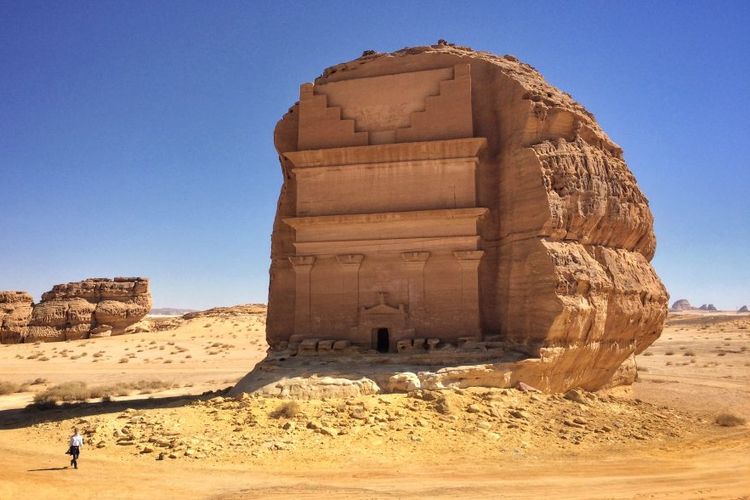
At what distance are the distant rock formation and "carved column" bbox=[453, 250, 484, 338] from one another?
34.2 metres

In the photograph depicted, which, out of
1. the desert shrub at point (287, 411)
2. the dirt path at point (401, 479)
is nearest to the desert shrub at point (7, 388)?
the dirt path at point (401, 479)

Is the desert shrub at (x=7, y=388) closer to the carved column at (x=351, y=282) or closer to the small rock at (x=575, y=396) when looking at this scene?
the carved column at (x=351, y=282)

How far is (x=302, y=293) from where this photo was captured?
52.3 feet

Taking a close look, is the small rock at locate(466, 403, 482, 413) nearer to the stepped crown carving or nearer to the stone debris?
the stone debris

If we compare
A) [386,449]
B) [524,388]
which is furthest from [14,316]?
[524,388]

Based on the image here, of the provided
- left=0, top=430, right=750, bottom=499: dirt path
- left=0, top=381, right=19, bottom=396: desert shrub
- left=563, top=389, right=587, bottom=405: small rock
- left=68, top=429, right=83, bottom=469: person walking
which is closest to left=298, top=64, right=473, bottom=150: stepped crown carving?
left=563, top=389, right=587, bottom=405: small rock

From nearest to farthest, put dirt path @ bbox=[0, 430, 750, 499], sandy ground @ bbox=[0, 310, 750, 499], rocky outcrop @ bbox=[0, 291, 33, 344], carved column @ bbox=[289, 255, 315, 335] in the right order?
1. dirt path @ bbox=[0, 430, 750, 499]
2. sandy ground @ bbox=[0, 310, 750, 499]
3. carved column @ bbox=[289, 255, 315, 335]
4. rocky outcrop @ bbox=[0, 291, 33, 344]

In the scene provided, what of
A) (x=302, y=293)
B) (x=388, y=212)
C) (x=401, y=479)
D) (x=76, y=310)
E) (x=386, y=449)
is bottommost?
(x=401, y=479)

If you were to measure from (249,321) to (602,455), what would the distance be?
50.8 metres

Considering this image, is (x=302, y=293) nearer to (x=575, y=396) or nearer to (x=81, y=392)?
(x=575, y=396)

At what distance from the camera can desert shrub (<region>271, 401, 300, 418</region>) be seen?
11.8m

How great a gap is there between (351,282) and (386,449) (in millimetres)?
5958

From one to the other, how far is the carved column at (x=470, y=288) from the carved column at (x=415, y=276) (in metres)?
0.94

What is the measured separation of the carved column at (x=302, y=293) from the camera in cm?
1579
